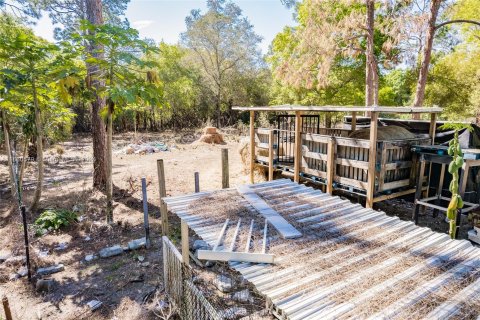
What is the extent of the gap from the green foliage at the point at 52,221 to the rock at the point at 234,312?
4355mm

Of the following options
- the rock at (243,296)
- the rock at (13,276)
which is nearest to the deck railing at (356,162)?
the rock at (243,296)

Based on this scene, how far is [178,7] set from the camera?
24250mm

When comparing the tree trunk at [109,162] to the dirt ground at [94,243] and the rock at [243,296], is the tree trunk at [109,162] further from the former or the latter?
the rock at [243,296]

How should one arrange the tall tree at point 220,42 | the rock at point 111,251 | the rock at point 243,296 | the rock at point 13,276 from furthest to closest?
the tall tree at point 220,42, the rock at point 111,251, the rock at point 13,276, the rock at point 243,296

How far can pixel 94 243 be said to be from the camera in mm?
5711

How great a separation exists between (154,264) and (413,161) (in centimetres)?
552

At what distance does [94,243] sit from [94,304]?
1.97 m

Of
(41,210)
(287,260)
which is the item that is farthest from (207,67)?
(287,260)

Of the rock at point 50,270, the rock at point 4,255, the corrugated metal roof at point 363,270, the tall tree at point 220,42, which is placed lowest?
the rock at point 50,270

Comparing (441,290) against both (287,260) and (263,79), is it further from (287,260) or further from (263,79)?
(263,79)

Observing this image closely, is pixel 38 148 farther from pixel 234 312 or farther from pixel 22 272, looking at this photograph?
pixel 234 312

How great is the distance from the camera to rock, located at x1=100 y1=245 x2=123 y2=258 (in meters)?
5.20

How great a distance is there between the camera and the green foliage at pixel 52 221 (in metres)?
6.01

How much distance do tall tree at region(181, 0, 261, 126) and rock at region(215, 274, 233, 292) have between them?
68.8 feet
